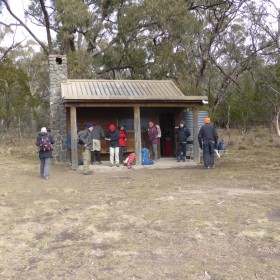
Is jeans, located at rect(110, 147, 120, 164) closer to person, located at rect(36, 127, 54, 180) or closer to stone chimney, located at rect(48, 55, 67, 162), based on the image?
stone chimney, located at rect(48, 55, 67, 162)

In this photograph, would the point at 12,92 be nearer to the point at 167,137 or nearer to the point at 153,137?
the point at 167,137

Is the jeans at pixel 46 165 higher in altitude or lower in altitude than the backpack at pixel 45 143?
lower

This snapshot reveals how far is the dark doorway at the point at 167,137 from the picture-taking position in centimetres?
1568

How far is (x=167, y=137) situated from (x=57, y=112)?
457 centimetres

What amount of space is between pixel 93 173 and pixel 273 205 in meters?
6.04

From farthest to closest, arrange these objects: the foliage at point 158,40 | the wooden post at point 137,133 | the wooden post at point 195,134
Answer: the foliage at point 158,40 < the wooden post at point 195,134 < the wooden post at point 137,133

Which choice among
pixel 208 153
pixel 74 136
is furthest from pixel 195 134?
pixel 74 136

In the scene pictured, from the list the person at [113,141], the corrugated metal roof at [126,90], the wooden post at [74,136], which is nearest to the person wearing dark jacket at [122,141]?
the person at [113,141]

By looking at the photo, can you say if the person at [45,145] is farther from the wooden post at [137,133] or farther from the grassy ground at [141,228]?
the wooden post at [137,133]

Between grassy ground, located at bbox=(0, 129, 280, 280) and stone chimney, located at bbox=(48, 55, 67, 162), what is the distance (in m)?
4.33

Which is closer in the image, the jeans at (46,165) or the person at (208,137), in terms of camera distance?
the jeans at (46,165)

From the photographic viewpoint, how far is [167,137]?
52.3ft

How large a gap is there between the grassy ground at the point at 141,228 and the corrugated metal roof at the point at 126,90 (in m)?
3.26

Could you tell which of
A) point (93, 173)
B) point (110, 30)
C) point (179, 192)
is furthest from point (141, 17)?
point (179, 192)
